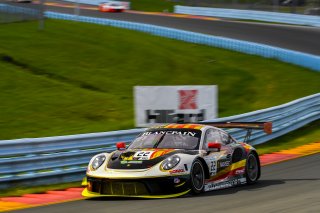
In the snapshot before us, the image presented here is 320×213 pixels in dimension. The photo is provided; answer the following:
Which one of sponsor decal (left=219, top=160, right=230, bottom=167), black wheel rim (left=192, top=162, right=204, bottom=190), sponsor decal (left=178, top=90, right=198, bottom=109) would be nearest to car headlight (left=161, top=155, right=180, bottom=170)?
black wheel rim (left=192, top=162, right=204, bottom=190)

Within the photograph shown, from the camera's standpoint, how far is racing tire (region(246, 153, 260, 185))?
12.6 m

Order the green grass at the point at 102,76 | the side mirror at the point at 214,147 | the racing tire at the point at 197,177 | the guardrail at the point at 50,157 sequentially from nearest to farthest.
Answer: the racing tire at the point at 197,177 → the side mirror at the point at 214,147 → the guardrail at the point at 50,157 → the green grass at the point at 102,76

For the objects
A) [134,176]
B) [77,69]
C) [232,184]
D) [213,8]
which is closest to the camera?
[134,176]

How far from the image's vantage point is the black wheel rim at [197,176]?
1107 cm

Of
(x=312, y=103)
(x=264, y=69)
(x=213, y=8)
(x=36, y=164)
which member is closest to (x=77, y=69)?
(x=264, y=69)

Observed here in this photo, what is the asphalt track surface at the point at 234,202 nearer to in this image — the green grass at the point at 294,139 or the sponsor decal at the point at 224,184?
the sponsor decal at the point at 224,184

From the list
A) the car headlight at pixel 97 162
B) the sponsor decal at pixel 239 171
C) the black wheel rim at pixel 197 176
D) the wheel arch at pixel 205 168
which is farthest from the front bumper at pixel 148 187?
the sponsor decal at pixel 239 171

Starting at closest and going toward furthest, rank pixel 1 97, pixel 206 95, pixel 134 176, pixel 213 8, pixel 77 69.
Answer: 1. pixel 134 176
2. pixel 206 95
3. pixel 1 97
4. pixel 77 69
5. pixel 213 8

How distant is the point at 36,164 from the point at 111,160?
2081 millimetres

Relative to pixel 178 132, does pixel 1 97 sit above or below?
below

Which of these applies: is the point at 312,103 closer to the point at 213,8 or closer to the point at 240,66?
the point at 240,66

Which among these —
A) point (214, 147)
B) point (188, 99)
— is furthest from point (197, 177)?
point (188, 99)

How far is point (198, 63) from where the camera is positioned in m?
31.8

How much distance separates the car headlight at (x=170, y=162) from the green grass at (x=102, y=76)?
9.23 metres
